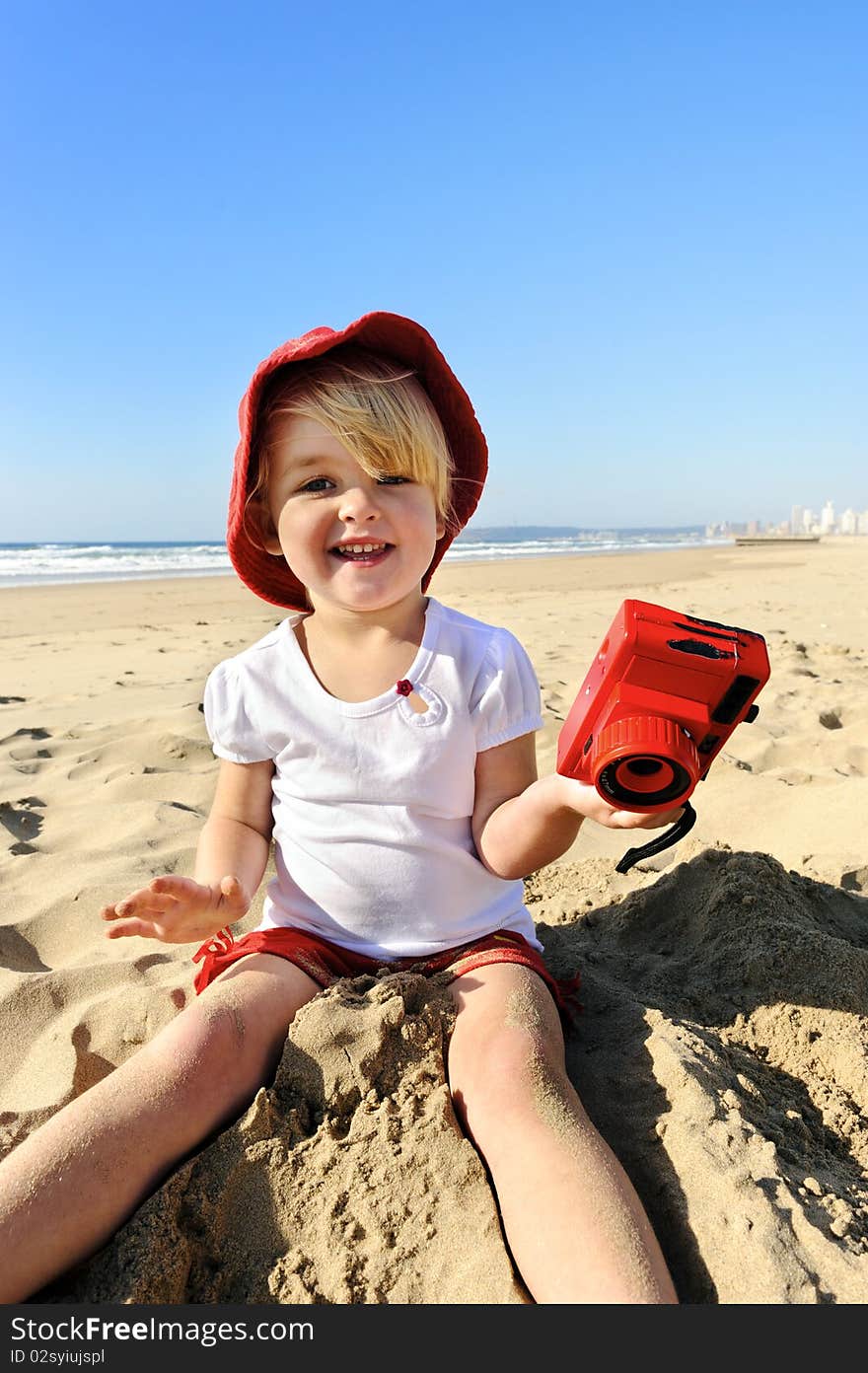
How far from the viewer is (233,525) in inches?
81.2

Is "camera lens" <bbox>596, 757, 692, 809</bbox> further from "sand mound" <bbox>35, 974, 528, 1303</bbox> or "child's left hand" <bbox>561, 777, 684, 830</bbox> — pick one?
"sand mound" <bbox>35, 974, 528, 1303</bbox>

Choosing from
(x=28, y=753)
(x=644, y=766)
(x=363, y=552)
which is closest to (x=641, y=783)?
(x=644, y=766)

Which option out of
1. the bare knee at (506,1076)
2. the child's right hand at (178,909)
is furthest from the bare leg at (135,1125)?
the bare knee at (506,1076)

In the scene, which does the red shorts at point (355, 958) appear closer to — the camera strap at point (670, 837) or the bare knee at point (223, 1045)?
the bare knee at point (223, 1045)

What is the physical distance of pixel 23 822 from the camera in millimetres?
3299

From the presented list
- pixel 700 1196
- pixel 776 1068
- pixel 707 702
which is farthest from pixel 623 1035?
pixel 707 702

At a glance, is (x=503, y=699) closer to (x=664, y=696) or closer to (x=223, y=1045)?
(x=664, y=696)

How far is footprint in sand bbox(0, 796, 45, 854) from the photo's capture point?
306cm

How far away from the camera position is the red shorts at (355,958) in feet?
5.94

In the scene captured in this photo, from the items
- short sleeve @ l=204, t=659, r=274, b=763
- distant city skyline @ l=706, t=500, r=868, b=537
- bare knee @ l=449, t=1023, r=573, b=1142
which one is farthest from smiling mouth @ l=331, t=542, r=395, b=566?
distant city skyline @ l=706, t=500, r=868, b=537

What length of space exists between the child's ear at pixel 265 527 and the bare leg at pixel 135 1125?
2.94 feet

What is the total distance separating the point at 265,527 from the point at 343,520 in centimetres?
31

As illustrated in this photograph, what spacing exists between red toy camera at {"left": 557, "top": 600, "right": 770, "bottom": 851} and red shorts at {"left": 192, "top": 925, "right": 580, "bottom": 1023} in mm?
514

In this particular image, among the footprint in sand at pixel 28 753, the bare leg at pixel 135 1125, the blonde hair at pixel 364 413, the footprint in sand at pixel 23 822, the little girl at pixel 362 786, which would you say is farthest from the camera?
the footprint in sand at pixel 28 753
